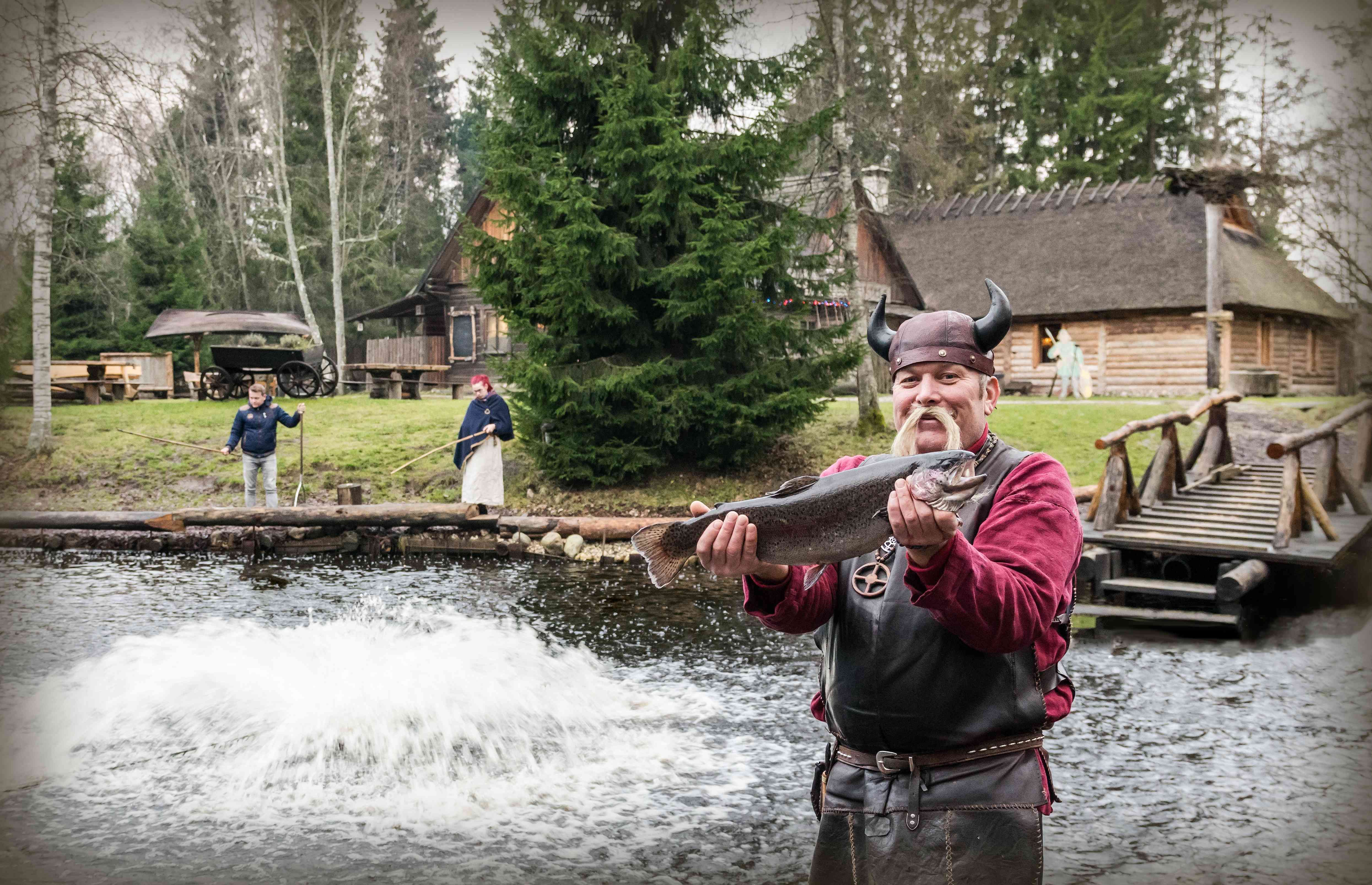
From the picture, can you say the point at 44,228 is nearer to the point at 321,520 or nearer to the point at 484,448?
the point at 321,520

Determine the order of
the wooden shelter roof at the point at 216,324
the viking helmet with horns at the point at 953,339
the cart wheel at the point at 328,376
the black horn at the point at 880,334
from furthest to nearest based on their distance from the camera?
the cart wheel at the point at 328,376
the wooden shelter roof at the point at 216,324
the black horn at the point at 880,334
the viking helmet with horns at the point at 953,339

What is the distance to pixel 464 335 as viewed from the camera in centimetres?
3603

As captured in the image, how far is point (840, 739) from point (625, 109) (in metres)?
15.2

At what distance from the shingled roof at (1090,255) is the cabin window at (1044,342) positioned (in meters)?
0.78

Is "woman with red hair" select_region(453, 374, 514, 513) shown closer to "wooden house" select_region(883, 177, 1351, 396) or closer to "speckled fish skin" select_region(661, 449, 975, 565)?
"speckled fish skin" select_region(661, 449, 975, 565)

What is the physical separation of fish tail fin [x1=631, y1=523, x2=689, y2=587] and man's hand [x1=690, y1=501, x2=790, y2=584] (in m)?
0.16

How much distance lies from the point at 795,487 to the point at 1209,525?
1202 cm

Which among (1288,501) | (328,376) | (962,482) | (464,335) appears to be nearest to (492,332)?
(464,335)

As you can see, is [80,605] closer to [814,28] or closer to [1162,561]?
[1162,561]

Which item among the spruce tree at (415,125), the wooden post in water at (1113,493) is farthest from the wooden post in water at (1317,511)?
the spruce tree at (415,125)

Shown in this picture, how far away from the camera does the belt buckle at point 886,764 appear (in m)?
2.57

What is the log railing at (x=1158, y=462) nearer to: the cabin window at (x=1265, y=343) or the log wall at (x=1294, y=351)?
the log wall at (x=1294, y=351)

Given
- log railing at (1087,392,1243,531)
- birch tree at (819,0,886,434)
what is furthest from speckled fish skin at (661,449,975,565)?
birch tree at (819,0,886,434)

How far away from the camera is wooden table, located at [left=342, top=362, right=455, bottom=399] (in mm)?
30422
